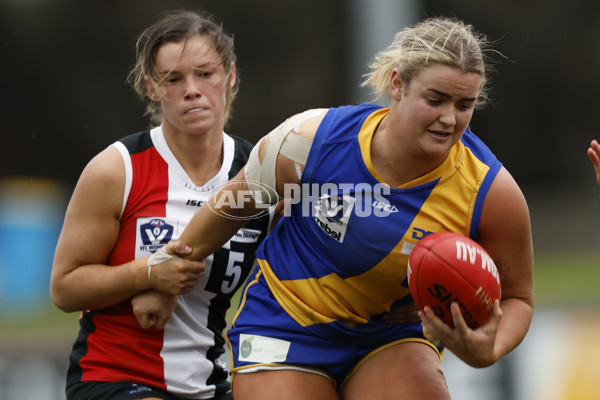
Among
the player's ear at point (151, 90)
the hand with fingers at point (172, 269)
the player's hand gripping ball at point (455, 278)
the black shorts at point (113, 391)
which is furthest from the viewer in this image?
the player's ear at point (151, 90)

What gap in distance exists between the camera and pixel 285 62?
2144 cm

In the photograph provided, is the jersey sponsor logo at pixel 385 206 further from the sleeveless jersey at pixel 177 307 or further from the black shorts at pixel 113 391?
the black shorts at pixel 113 391

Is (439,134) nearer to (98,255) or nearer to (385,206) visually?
(385,206)

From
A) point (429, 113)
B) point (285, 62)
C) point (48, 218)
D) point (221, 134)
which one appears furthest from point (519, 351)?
point (285, 62)

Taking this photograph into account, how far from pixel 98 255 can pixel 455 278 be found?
1.51 m

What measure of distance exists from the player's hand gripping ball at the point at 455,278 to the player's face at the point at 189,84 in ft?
3.95

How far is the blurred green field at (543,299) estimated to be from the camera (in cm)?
907

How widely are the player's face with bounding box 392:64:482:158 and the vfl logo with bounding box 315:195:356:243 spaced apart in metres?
0.33

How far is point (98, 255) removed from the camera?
13.0 ft

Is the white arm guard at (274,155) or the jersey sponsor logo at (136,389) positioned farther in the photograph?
the jersey sponsor logo at (136,389)

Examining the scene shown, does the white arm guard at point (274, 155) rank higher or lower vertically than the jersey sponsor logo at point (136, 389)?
higher

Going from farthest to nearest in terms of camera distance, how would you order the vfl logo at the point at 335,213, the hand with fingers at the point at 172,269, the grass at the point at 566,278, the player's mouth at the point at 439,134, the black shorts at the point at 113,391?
the grass at the point at 566,278, the black shorts at the point at 113,391, the hand with fingers at the point at 172,269, the vfl logo at the point at 335,213, the player's mouth at the point at 439,134

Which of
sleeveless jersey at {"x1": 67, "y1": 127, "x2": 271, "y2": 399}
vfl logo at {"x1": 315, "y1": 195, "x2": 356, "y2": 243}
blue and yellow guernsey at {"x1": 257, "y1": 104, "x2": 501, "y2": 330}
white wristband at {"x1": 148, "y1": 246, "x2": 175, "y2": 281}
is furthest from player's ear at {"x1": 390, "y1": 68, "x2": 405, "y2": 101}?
white wristband at {"x1": 148, "y1": 246, "x2": 175, "y2": 281}

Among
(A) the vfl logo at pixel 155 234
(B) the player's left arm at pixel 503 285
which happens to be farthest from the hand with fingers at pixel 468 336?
(A) the vfl logo at pixel 155 234
